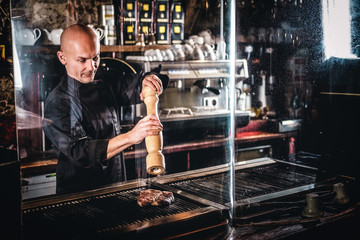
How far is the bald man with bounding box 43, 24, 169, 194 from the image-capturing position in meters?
1.94

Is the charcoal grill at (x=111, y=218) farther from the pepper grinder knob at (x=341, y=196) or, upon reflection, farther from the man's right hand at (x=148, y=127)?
the pepper grinder knob at (x=341, y=196)

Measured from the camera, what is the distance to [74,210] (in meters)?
1.59

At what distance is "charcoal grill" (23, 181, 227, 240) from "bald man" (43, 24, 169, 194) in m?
0.28

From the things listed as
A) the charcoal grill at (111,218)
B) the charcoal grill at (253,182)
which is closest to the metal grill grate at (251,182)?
the charcoal grill at (253,182)

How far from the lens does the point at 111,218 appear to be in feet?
4.87

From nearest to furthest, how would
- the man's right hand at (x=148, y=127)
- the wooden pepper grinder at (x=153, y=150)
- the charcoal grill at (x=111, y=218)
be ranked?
the charcoal grill at (x=111, y=218) < the wooden pepper grinder at (x=153, y=150) < the man's right hand at (x=148, y=127)

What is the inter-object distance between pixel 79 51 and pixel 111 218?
0.93 m

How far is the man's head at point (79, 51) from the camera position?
6.50 ft

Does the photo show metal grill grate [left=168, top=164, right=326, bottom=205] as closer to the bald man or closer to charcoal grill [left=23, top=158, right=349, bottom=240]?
charcoal grill [left=23, top=158, right=349, bottom=240]

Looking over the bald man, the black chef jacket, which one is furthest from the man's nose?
the black chef jacket

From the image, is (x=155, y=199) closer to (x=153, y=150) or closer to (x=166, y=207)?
(x=166, y=207)

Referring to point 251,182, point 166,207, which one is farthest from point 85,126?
point 251,182

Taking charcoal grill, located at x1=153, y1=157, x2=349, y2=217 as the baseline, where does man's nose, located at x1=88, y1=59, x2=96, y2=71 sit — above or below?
above

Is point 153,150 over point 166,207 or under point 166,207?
over
